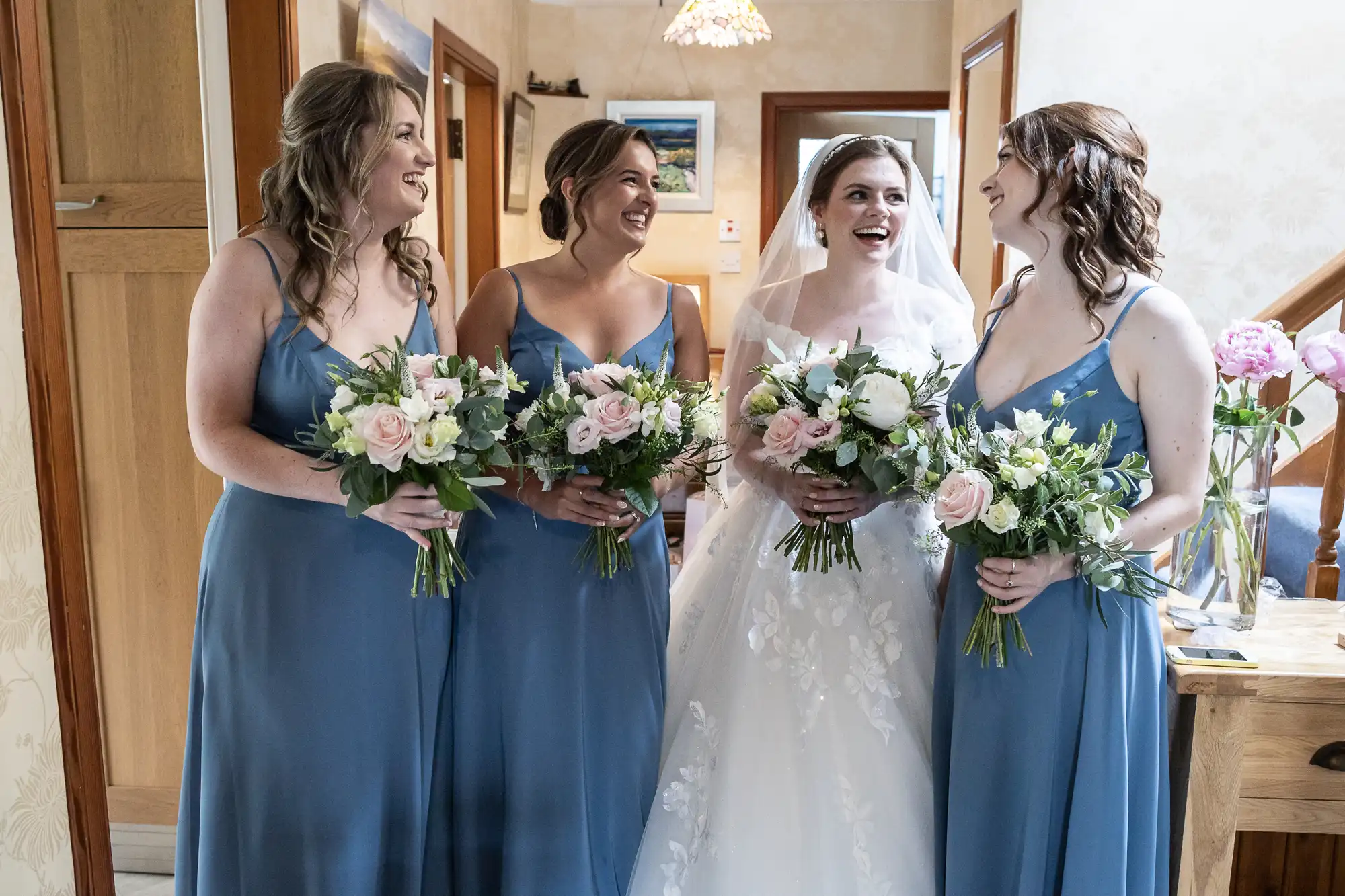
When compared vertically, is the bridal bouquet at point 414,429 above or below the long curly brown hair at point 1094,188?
below

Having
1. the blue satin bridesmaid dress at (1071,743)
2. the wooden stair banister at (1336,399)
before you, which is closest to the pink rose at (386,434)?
the blue satin bridesmaid dress at (1071,743)


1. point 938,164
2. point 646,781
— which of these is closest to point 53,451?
point 646,781

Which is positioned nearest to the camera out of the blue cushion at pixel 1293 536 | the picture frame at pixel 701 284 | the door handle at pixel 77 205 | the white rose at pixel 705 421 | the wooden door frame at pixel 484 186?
the white rose at pixel 705 421

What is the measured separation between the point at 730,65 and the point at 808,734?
5.08 m

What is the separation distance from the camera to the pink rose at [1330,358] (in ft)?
6.45

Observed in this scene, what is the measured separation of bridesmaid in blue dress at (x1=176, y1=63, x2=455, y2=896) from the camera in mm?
1691

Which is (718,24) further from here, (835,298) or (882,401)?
(882,401)

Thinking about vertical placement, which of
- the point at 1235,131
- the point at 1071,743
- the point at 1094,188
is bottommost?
the point at 1071,743

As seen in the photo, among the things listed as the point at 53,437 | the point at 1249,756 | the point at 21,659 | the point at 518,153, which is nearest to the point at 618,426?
the point at 53,437

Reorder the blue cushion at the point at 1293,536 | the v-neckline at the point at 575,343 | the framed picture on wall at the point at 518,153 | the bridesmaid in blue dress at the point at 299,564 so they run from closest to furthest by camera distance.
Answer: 1. the bridesmaid in blue dress at the point at 299,564
2. the v-neckline at the point at 575,343
3. the blue cushion at the point at 1293,536
4. the framed picture on wall at the point at 518,153

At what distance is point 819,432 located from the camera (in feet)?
5.75

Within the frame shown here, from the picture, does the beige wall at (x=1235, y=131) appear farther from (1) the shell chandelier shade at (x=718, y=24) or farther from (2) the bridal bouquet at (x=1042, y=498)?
(2) the bridal bouquet at (x=1042, y=498)

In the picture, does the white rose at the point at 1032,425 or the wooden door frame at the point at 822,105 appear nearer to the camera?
the white rose at the point at 1032,425

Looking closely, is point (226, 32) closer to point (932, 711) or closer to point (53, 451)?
point (53, 451)
